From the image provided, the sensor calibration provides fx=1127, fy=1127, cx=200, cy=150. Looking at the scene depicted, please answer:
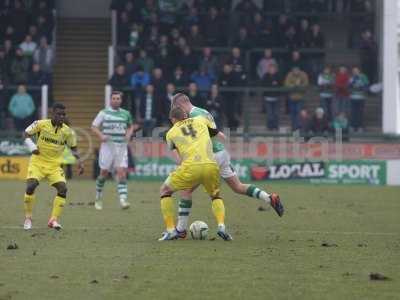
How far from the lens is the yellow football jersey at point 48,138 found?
644 inches

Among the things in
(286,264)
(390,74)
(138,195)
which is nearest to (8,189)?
(138,195)

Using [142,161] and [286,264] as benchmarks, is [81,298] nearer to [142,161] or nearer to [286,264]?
[286,264]

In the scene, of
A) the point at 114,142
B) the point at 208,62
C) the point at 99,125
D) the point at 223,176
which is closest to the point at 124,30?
the point at 208,62

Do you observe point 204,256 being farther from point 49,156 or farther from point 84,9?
point 84,9

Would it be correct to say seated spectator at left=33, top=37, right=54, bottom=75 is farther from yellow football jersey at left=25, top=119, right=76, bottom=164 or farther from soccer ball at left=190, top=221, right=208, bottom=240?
soccer ball at left=190, top=221, right=208, bottom=240

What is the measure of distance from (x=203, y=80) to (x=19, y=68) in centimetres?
541

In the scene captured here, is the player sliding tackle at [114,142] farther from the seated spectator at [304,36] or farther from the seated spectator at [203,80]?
the seated spectator at [304,36]

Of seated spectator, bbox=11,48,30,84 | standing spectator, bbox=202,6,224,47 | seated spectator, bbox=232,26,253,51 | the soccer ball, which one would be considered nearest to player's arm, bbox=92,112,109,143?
the soccer ball

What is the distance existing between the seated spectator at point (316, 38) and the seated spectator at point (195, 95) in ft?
13.2

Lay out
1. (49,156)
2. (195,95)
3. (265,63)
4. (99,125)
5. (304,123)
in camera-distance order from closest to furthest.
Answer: (49,156)
(99,125)
(195,95)
(304,123)
(265,63)

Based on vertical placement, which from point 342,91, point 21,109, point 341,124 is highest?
point 342,91

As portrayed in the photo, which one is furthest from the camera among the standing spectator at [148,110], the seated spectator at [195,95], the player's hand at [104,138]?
the standing spectator at [148,110]

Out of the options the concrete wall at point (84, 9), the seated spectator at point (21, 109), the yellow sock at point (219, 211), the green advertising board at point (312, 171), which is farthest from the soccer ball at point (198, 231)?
the concrete wall at point (84, 9)

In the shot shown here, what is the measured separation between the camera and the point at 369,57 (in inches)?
1305
